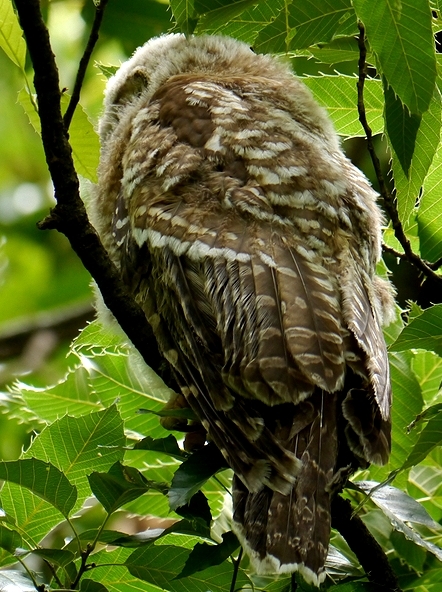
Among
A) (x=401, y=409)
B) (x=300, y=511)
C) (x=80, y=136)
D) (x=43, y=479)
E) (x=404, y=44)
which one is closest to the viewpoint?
(x=404, y=44)

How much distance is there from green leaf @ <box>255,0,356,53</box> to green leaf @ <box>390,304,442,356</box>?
0.88 m

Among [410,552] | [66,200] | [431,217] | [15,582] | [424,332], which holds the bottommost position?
[410,552]

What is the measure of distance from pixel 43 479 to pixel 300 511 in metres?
0.66

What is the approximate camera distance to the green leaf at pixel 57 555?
2195 mm

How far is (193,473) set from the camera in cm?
228

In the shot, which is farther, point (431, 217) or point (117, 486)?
point (431, 217)

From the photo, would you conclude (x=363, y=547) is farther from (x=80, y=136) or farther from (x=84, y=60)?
(x=84, y=60)

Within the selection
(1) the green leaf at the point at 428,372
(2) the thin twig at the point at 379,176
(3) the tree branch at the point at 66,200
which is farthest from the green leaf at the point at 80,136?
(1) the green leaf at the point at 428,372

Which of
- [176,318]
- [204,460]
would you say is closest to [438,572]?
[204,460]

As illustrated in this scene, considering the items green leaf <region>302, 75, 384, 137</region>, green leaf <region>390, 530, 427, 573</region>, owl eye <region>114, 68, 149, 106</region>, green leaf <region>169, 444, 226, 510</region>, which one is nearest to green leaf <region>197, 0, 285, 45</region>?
green leaf <region>302, 75, 384, 137</region>

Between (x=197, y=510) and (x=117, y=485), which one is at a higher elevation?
(x=117, y=485)

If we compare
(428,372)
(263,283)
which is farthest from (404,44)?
(428,372)

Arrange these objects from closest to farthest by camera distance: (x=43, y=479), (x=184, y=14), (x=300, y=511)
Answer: (x=300, y=511), (x=43, y=479), (x=184, y=14)

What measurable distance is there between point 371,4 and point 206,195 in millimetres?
863
